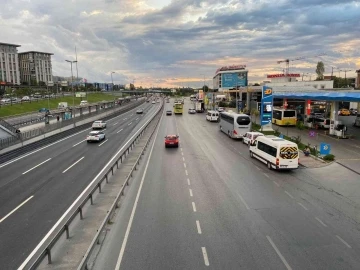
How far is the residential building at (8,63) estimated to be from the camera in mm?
188375

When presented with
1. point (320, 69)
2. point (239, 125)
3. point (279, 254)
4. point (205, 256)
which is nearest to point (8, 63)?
point (320, 69)

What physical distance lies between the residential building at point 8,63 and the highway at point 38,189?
581 ft

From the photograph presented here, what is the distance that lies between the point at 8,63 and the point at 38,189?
7887 inches

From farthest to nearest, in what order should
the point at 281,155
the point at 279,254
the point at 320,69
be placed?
the point at 320,69
the point at 281,155
the point at 279,254

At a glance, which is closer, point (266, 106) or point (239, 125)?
point (239, 125)

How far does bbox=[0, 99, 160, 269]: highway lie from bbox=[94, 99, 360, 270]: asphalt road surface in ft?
10.5

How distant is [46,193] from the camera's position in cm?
1931

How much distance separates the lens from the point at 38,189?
66.5 feet

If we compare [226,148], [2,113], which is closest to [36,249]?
[226,148]

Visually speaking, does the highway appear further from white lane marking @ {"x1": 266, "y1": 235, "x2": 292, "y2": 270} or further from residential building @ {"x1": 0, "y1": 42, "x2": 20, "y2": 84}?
residential building @ {"x1": 0, "y1": 42, "x2": 20, "y2": 84}

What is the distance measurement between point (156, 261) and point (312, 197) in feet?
36.8

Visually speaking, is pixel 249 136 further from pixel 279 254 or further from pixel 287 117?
pixel 279 254

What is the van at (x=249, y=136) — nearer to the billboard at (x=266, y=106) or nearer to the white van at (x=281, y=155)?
the billboard at (x=266, y=106)

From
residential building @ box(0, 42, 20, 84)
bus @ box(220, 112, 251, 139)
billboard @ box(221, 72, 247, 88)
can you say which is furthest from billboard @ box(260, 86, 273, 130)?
residential building @ box(0, 42, 20, 84)
